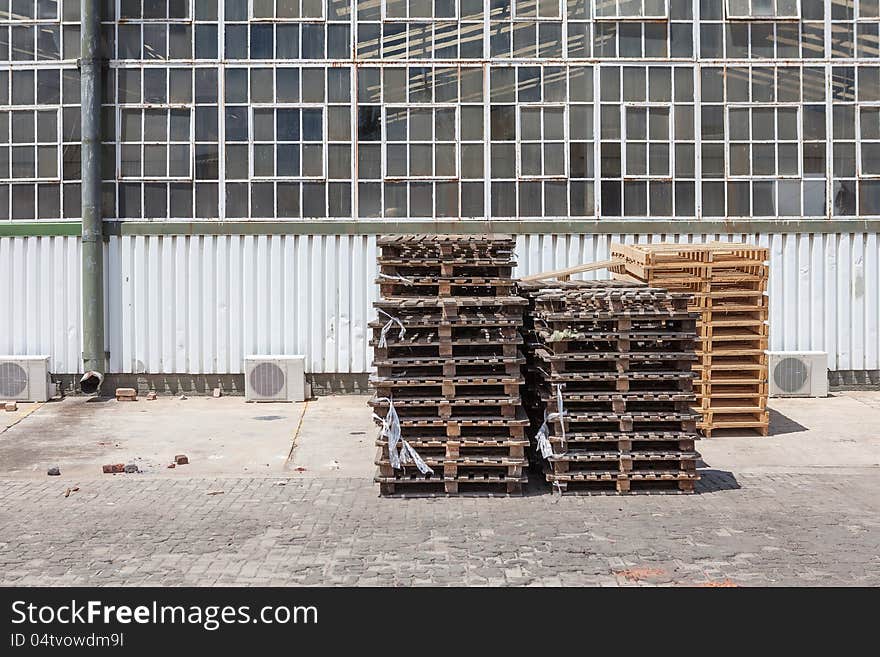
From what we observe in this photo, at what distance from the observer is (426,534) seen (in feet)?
33.8

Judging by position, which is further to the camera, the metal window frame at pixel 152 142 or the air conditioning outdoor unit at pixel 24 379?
the metal window frame at pixel 152 142

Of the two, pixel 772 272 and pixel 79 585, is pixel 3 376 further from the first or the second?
pixel 772 272

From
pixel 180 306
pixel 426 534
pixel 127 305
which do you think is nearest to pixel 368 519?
pixel 426 534

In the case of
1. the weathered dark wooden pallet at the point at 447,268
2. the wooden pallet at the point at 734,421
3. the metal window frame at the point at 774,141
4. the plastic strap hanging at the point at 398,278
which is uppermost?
the metal window frame at the point at 774,141

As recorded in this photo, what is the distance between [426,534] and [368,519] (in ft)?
2.79

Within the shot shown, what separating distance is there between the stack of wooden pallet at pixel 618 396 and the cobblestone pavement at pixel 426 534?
0.35 metres

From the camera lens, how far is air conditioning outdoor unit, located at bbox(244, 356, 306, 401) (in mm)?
18266

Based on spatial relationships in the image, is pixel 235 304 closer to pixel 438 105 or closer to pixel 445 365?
pixel 438 105

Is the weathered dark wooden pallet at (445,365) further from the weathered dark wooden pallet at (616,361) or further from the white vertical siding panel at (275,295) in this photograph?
the white vertical siding panel at (275,295)

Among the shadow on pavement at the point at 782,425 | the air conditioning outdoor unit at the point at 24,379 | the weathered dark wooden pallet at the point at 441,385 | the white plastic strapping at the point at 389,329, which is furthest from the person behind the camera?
the air conditioning outdoor unit at the point at 24,379

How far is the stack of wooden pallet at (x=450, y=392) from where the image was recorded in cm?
1195

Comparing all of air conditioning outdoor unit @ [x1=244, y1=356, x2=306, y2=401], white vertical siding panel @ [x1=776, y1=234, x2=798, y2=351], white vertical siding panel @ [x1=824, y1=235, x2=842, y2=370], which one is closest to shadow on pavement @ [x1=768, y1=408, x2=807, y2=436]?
white vertical siding panel @ [x1=776, y1=234, x2=798, y2=351]

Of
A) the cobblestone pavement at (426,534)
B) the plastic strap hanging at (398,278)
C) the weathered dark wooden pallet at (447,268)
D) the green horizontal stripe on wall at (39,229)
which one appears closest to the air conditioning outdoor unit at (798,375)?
the cobblestone pavement at (426,534)

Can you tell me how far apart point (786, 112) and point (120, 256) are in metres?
11.4
